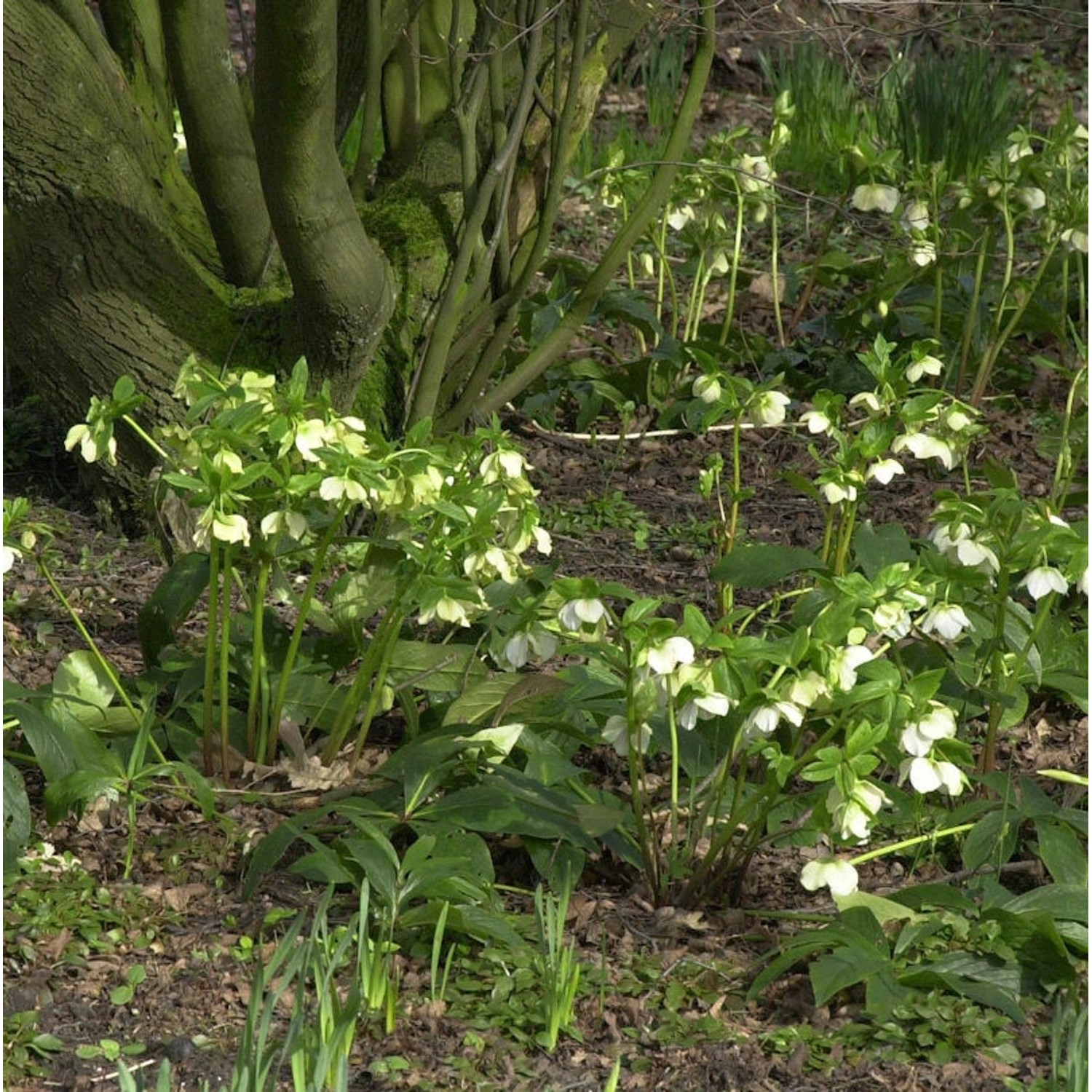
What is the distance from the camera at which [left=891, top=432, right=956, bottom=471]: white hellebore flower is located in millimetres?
2338

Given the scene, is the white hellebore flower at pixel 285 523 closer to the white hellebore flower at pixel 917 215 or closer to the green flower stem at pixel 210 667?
the green flower stem at pixel 210 667

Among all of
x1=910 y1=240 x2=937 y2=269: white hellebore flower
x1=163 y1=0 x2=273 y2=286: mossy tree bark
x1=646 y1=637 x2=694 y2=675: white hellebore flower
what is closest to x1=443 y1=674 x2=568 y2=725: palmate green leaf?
x1=646 y1=637 x2=694 y2=675: white hellebore flower

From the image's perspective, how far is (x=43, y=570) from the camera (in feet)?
6.85

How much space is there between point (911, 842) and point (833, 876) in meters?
0.19

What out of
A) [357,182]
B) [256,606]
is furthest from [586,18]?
[256,606]

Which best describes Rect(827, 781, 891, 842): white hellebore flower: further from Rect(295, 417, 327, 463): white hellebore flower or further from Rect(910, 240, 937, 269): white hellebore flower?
Rect(910, 240, 937, 269): white hellebore flower

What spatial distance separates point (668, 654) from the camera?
1.73 metres

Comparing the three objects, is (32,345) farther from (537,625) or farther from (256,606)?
(537,625)

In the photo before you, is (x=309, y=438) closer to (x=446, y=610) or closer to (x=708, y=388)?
(x=446, y=610)

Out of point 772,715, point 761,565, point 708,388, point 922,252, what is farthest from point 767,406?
point 922,252

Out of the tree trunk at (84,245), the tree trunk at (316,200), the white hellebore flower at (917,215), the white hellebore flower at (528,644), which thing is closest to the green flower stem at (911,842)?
the white hellebore flower at (528,644)

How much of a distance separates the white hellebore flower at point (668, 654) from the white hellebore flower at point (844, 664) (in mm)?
153

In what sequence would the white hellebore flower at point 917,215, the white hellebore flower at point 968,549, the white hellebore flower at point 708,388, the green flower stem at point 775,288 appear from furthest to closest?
the green flower stem at point 775,288
the white hellebore flower at point 917,215
the white hellebore flower at point 708,388
the white hellebore flower at point 968,549

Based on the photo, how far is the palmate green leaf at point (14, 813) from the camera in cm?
185
